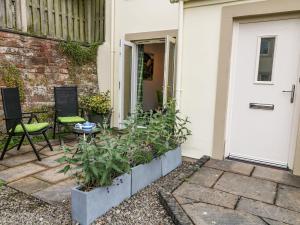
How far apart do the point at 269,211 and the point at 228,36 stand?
6.93 ft

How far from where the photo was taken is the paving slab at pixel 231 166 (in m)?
3.08

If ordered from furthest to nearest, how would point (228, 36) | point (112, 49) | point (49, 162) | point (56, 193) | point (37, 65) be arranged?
point (112, 49) < point (37, 65) < point (49, 162) < point (228, 36) < point (56, 193)

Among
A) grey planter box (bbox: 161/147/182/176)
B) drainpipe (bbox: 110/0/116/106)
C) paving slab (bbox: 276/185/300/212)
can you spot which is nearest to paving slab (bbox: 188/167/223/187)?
grey planter box (bbox: 161/147/182/176)

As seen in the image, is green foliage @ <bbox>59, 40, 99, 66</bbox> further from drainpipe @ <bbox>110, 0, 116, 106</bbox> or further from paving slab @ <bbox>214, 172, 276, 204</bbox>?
paving slab @ <bbox>214, 172, 276, 204</bbox>

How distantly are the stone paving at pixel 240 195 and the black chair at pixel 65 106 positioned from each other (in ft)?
8.54

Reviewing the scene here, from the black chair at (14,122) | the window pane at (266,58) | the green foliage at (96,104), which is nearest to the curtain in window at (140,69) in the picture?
the green foliage at (96,104)

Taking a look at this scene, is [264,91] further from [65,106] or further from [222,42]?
[65,106]

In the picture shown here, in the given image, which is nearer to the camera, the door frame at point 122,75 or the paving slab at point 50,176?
the paving slab at point 50,176

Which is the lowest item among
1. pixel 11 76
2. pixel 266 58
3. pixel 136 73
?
pixel 11 76

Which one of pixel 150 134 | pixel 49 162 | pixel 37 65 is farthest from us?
pixel 37 65

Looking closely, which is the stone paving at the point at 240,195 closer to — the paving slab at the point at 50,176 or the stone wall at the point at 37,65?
the paving slab at the point at 50,176

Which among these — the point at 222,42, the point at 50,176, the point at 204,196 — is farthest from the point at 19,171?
the point at 222,42

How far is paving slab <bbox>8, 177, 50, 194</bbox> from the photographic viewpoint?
264cm

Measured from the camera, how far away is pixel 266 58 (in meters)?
3.15
